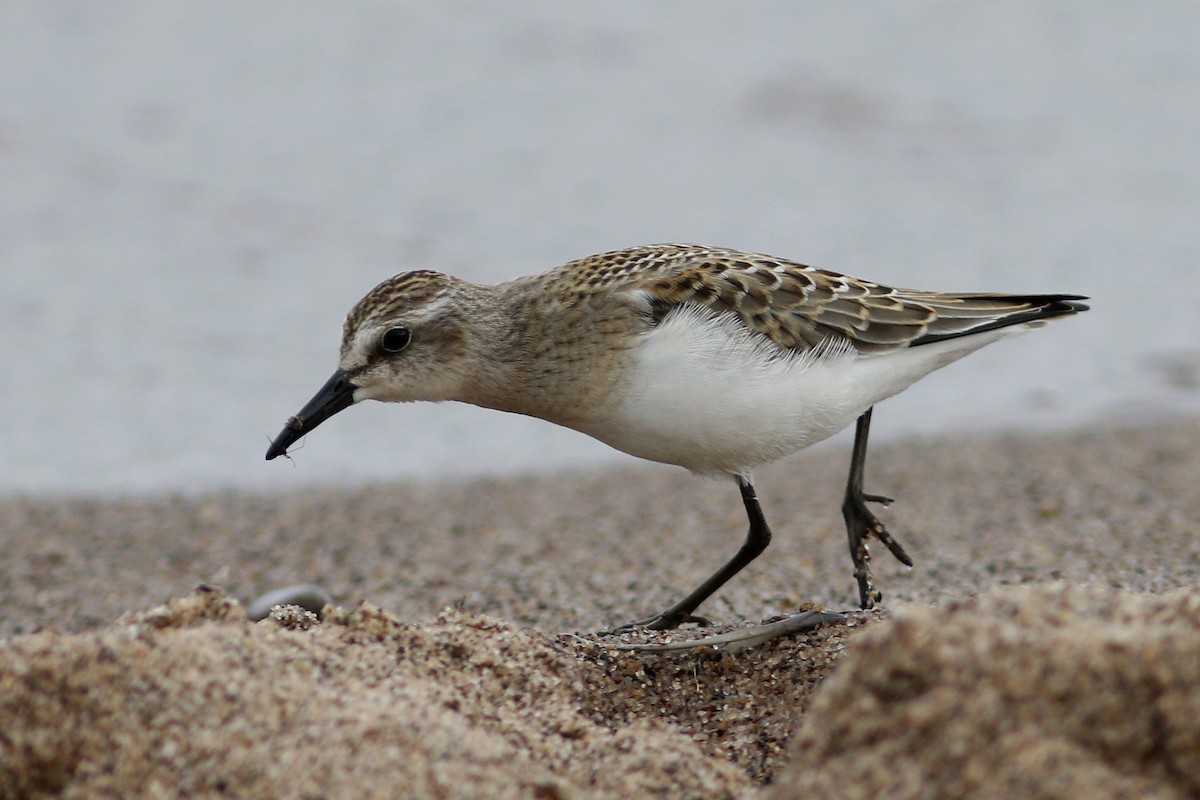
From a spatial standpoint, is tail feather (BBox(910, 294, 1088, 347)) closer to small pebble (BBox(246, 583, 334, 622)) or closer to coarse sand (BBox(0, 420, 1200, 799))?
coarse sand (BBox(0, 420, 1200, 799))

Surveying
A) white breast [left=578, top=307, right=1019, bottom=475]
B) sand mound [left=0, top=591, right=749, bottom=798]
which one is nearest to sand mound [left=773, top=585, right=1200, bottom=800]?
sand mound [left=0, top=591, right=749, bottom=798]

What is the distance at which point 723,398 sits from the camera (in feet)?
14.5

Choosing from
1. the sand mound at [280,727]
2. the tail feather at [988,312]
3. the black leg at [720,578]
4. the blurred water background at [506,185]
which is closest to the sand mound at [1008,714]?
the sand mound at [280,727]

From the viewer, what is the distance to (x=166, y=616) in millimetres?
3258

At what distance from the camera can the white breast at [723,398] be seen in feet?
14.4

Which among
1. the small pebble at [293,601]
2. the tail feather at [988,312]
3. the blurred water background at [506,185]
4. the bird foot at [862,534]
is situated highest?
the blurred water background at [506,185]

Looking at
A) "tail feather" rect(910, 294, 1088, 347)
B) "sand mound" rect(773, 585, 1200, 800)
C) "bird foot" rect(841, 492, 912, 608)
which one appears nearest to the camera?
"sand mound" rect(773, 585, 1200, 800)

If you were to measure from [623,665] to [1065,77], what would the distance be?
454 inches

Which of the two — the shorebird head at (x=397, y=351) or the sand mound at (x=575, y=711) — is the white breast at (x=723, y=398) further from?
the sand mound at (x=575, y=711)

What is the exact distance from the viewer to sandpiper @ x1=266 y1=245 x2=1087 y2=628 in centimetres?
445

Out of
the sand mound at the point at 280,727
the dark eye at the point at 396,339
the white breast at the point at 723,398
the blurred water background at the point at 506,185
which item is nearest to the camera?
the sand mound at the point at 280,727

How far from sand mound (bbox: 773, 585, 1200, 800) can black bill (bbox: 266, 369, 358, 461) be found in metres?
2.58

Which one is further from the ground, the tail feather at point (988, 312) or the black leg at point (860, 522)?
the tail feather at point (988, 312)

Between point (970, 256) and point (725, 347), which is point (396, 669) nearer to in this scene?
point (725, 347)
